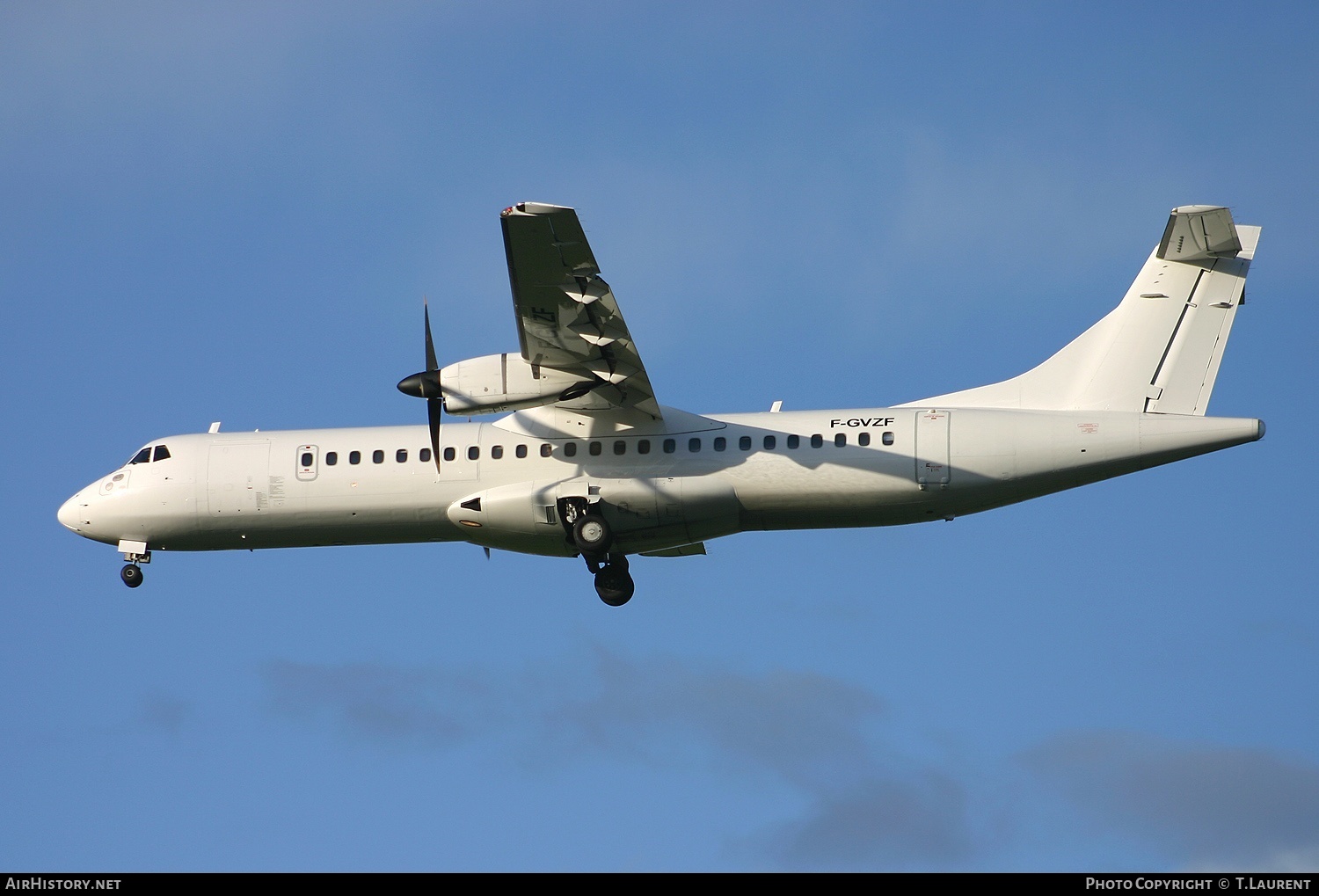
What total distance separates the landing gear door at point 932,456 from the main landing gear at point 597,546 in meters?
5.34

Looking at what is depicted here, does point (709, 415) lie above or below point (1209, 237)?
below

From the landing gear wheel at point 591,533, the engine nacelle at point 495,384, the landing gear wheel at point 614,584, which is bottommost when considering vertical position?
the landing gear wheel at point 614,584

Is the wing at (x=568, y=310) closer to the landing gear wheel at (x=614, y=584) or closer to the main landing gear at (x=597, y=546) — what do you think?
the main landing gear at (x=597, y=546)

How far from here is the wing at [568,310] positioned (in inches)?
901

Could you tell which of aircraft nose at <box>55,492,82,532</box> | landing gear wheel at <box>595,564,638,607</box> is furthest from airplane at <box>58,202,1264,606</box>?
aircraft nose at <box>55,492,82,532</box>

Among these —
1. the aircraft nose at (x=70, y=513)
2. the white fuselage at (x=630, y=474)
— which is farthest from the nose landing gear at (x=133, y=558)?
Answer: the aircraft nose at (x=70, y=513)

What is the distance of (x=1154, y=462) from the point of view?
25.6m

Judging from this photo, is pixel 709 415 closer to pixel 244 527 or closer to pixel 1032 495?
pixel 1032 495

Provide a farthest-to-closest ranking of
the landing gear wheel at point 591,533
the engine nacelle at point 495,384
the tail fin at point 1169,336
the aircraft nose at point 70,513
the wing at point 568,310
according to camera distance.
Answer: the aircraft nose at point 70,513 < the landing gear wheel at point 591,533 < the tail fin at point 1169,336 < the engine nacelle at point 495,384 < the wing at point 568,310

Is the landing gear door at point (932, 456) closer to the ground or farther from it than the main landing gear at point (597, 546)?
farther from it
